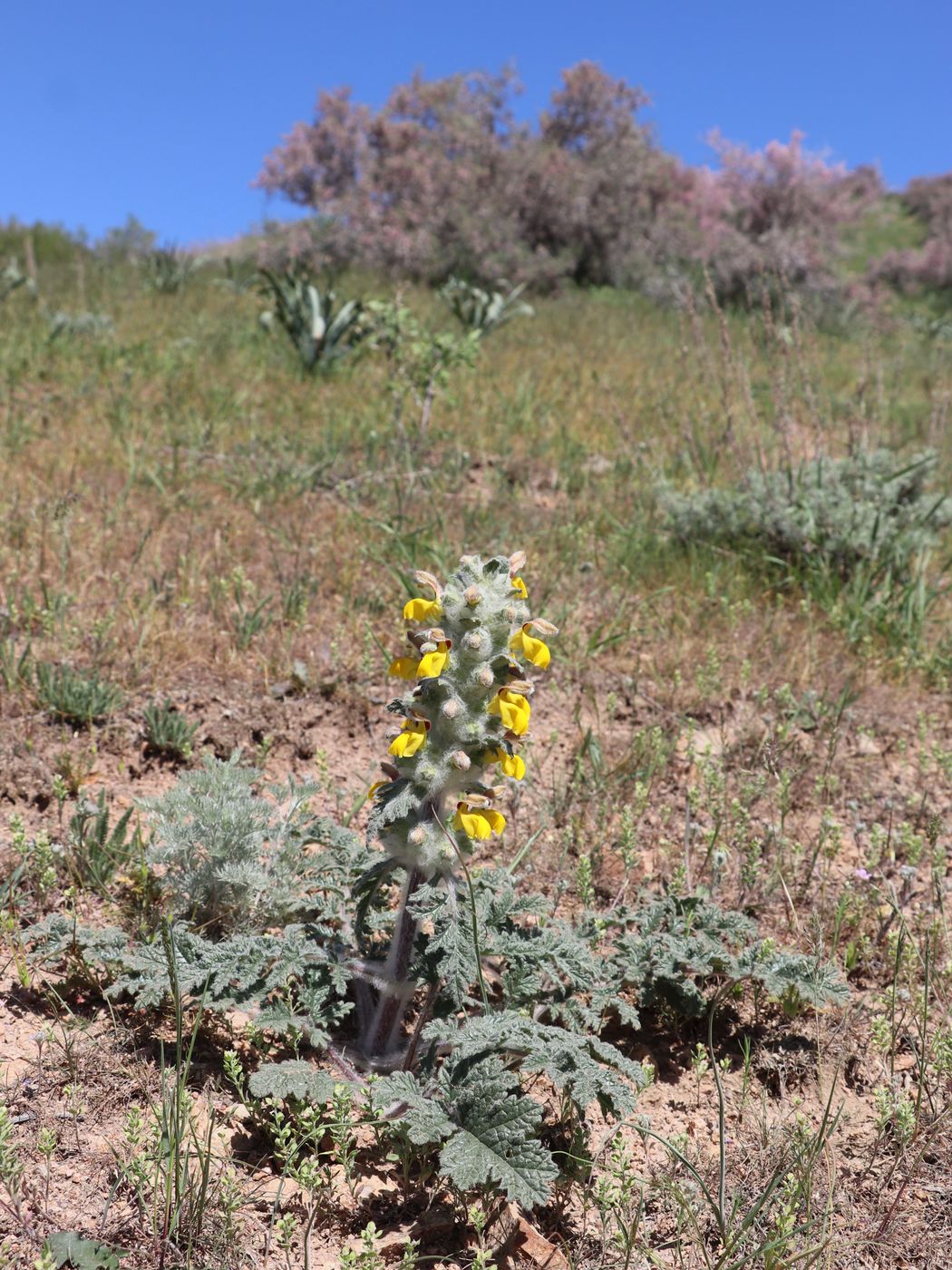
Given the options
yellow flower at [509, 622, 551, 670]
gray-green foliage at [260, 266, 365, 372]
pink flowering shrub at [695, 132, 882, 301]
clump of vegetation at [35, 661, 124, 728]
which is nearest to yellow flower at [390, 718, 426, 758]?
yellow flower at [509, 622, 551, 670]

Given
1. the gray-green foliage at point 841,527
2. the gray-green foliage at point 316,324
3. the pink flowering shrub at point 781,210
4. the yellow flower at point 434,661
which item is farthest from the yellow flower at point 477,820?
the pink flowering shrub at point 781,210

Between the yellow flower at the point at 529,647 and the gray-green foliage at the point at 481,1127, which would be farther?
the yellow flower at the point at 529,647

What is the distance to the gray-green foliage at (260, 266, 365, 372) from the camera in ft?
22.8

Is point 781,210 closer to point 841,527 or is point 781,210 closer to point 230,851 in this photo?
point 841,527

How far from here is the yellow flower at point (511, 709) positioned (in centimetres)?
179

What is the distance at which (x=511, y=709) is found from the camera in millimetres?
1796

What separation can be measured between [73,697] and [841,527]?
136 inches

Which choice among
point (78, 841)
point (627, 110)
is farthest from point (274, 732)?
point (627, 110)

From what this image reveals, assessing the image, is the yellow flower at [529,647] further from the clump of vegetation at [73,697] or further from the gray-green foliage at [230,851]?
the clump of vegetation at [73,697]

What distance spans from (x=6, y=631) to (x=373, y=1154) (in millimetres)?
2394

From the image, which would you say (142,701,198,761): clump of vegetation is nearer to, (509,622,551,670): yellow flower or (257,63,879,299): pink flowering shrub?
(509,622,551,670): yellow flower

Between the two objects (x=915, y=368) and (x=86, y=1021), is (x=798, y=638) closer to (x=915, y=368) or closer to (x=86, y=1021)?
(x=86, y=1021)

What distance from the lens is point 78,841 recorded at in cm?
254

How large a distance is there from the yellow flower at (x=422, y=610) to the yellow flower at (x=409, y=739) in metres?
0.21
